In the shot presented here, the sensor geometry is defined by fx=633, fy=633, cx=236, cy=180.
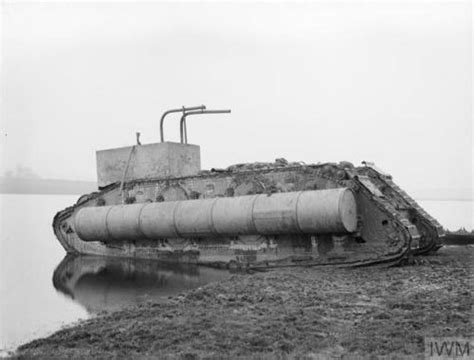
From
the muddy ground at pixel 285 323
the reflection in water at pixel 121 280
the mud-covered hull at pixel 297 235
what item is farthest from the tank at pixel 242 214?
the muddy ground at pixel 285 323

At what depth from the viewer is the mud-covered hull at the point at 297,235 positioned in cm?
1242

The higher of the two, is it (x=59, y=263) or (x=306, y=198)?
(x=306, y=198)

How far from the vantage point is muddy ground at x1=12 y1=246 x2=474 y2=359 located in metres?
6.21

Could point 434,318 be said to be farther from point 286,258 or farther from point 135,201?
point 135,201

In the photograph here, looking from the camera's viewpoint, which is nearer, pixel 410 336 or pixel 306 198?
pixel 410 336

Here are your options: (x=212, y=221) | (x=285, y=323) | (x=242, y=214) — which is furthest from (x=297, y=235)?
(x=285, y=323)

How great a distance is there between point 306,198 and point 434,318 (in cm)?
601

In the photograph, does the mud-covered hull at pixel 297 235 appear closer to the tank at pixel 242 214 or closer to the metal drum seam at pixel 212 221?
the tank at pixel 242 214

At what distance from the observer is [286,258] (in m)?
13.4

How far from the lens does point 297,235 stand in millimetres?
13414

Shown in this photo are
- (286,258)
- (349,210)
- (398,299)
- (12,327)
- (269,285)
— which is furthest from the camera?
(286,258)

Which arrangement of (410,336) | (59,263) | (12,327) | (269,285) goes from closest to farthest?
(410,336) < (12,327) < (269,285) < (59,263)

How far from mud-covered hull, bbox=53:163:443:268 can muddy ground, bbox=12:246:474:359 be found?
6.83 feet

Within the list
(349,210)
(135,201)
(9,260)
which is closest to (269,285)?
(349,210)
